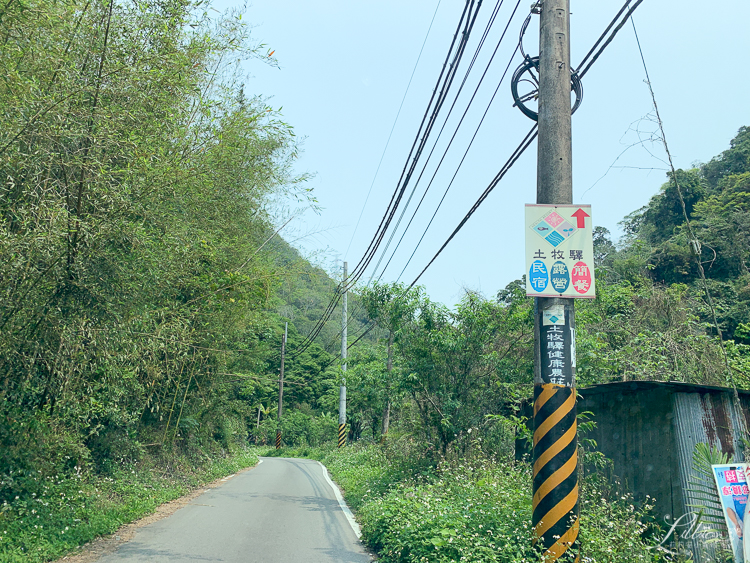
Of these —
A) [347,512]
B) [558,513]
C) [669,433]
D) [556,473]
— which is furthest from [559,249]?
[347,512]

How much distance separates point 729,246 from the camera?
78.3ft

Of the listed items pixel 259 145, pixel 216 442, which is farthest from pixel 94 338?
pixel 216 442

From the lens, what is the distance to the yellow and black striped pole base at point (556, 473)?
4.67 meters

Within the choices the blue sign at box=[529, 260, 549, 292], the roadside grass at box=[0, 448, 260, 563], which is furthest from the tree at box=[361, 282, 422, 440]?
the blue sign at box=[529, 260, 549, 292]

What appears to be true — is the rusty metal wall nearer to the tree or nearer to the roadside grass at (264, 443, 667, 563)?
the roadside grass at (264, 443, 667, 563)

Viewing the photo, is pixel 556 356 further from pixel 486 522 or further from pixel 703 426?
pixel 703 426

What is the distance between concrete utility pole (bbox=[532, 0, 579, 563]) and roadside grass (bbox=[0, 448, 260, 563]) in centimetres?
525

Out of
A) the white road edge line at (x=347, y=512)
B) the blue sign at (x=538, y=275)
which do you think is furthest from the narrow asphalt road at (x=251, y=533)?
the blue sign at (x=538, y=275)

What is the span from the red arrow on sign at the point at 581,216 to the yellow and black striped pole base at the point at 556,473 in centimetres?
145

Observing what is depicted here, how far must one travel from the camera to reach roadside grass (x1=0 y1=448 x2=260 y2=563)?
6128 mm

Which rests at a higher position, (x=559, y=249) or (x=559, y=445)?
(x=559, y=249)

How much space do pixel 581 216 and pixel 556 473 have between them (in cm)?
227

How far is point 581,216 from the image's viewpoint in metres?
4.97

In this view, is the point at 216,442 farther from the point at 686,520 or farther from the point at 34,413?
the point at 686,520
